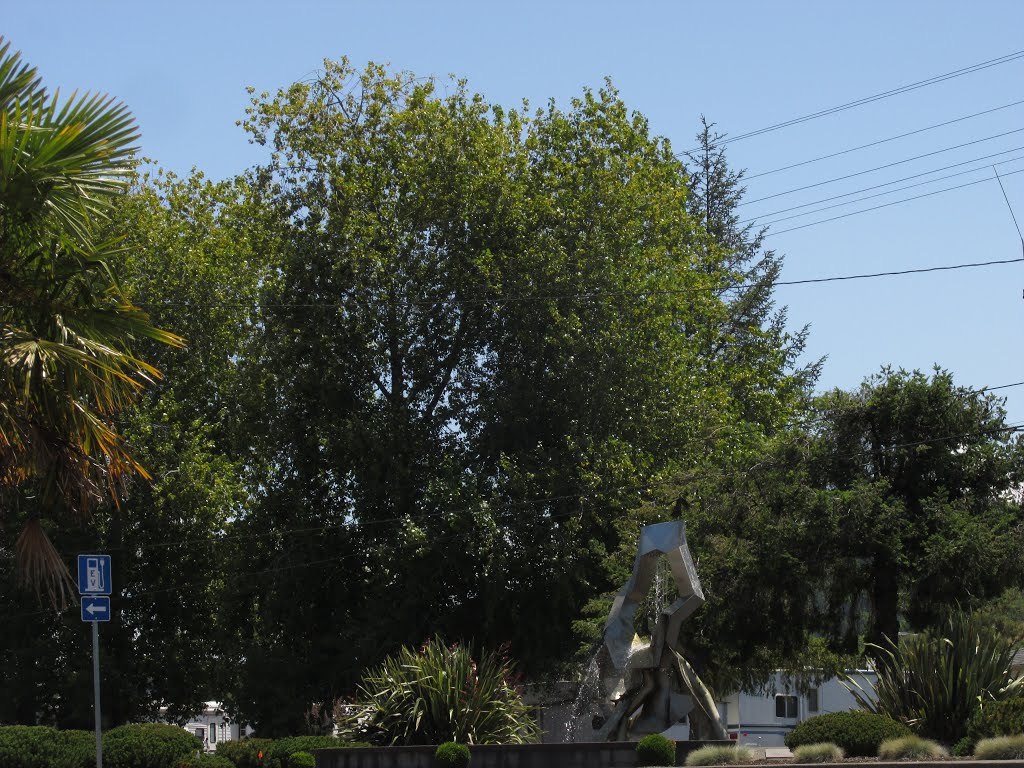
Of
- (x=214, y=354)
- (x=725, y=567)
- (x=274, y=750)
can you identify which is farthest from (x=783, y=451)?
(x=214, y=354)

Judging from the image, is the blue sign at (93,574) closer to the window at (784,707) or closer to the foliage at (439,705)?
the foliage at (439,705)

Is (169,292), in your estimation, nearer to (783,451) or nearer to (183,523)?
(183,523)

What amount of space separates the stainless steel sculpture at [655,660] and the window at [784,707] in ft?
87.2

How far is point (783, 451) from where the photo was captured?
26172 millimetres

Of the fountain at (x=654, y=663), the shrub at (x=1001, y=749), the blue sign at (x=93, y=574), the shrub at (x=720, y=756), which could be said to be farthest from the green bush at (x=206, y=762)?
the shrub at (x=1001, y=749)

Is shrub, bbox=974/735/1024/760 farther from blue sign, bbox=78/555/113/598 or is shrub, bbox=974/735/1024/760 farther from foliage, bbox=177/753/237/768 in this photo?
foliage, bbox=177/753/237/768

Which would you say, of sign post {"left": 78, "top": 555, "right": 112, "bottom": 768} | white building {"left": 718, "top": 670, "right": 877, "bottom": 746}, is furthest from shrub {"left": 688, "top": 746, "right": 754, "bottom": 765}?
white building {"left": 718, "top": 670, "right": 877, "bottom": 746}

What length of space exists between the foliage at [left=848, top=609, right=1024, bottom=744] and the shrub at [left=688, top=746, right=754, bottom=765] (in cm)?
181

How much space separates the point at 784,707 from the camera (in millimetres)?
45531

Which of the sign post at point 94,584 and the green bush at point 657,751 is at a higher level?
the sign post at point 94,584

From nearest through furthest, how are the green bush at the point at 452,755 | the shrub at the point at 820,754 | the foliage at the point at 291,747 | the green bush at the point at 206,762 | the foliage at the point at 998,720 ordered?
the foliage at the point at 998,720 → the shrub at the point at 820,754 → the green bush at the point at 452,755 → the foliage at the point at 291,747 → the green bush at the point at 206,762

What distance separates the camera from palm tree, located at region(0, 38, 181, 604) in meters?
13.5

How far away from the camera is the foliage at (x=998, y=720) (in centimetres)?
1488

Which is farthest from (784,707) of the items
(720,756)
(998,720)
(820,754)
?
(998,720)
